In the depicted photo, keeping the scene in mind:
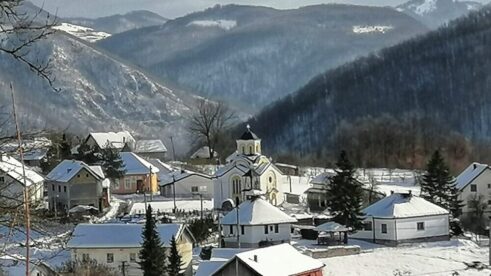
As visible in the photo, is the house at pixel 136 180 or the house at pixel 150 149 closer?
the house at pixel 136 180

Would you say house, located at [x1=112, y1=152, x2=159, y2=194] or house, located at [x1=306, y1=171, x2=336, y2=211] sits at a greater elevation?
house, located at [x1=112, y1=152, x2=159, y2=194]

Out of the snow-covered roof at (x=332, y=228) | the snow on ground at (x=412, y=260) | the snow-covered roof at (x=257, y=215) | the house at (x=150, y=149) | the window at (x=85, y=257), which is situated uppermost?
the house at (x=150, y=149)

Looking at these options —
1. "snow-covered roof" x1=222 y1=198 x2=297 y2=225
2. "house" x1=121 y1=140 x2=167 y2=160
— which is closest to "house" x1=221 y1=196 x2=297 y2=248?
"snow-covered roof" x1=222 y1=198 x2=297 y2=225

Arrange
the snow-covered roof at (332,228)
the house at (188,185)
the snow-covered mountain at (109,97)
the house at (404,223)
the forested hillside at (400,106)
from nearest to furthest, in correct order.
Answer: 1. the snow-covered roof at (332,228)
2. the house at (404,223)
3. the house at (188,185)
4. the forested hillside at (400,106)
5. the snow-covered mountain at (109,97)

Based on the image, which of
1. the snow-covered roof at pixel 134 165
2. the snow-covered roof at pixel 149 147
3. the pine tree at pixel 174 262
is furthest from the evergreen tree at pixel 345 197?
the snow-covered roof at pixel 149 147

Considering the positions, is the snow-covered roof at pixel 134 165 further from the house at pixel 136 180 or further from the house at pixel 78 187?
the house at pixel 78 187

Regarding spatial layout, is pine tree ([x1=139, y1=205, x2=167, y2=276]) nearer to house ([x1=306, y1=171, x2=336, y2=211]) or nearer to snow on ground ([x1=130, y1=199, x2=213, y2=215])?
snow on ground ([x1=130, y1=199, x2=213, y2=215])
